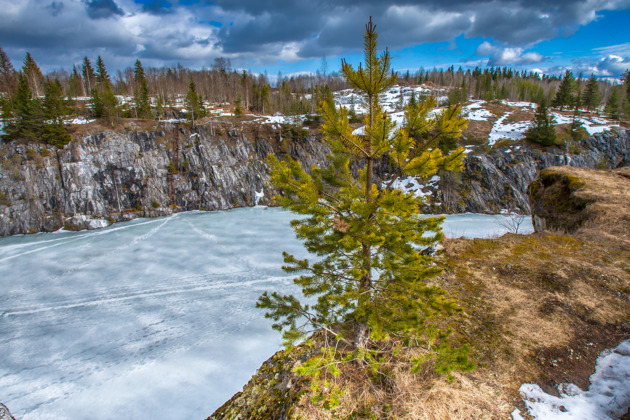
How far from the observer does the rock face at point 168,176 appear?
102 feet

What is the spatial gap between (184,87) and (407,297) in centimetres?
9381

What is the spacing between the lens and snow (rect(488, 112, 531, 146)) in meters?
42.8

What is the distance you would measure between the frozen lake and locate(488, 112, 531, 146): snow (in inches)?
1594

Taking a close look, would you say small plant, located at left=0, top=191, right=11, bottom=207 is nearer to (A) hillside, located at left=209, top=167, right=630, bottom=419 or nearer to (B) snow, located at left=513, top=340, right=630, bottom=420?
(A) hillside, located at left=209, top=167, right=630, bottom=419

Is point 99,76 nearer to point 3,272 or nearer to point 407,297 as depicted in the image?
point 3,272

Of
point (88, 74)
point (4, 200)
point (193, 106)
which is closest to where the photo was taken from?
point (4, 200)

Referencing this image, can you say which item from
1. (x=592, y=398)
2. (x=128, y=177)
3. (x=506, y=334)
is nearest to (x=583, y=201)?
(x=506, y=334)

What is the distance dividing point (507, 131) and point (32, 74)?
94.8 metres

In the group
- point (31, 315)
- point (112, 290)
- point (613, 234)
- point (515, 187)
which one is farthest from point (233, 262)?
point (515, 187)

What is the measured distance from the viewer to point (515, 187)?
34.3 metres

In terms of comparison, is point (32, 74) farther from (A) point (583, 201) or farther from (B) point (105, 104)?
(A) point (583, 201)

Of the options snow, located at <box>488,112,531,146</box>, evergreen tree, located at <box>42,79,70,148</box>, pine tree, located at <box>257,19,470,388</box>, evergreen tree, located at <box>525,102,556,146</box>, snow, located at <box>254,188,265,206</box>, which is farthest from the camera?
snow, located at <box>488,112,531,146</box>

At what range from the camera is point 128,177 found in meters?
35.7

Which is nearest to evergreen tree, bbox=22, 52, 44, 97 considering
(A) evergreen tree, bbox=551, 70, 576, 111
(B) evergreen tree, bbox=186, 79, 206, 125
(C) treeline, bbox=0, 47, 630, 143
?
(C) treeline, bbox=0, 47, 630, 143
